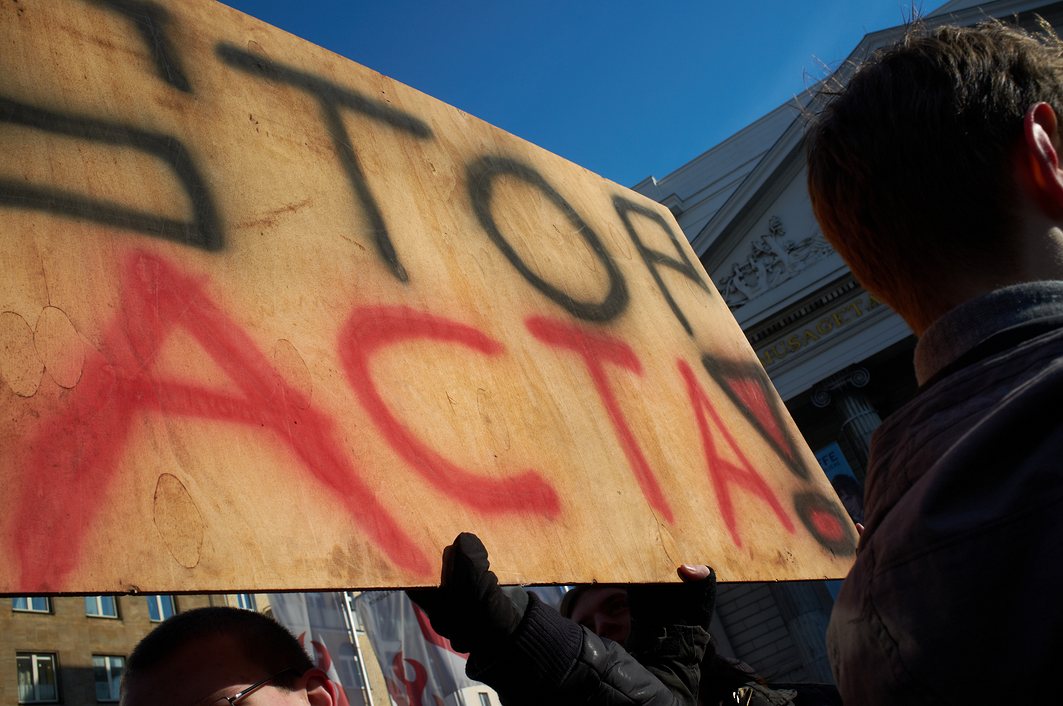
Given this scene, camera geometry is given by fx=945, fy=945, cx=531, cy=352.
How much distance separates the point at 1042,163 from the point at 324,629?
590 cm

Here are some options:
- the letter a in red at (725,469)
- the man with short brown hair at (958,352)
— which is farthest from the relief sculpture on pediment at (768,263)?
the man with short brown hair at (958,352)

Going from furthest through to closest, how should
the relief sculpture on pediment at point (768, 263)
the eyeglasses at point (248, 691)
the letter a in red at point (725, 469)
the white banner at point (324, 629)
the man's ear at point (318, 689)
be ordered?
the relief sculpture on pediment at point (768, 263), the white banner at point (324, 629), the letter a in red at point (725, 469), the man's ear at point (318, 689), the eyeglasses at point (248, 691)

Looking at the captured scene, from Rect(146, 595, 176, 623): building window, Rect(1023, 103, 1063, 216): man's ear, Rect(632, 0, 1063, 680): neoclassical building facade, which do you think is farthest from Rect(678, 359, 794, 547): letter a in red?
Rect(146, 595, 176, 623): building window

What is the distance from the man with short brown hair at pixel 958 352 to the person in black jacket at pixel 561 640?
53 centimetres

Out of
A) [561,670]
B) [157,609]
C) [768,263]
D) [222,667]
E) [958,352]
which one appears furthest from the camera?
[157,609]

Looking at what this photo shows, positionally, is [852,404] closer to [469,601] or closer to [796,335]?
[796,335]

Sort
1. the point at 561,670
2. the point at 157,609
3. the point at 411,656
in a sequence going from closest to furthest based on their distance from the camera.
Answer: the point at 561,670 < the point at 411,656 < the point at 157,609

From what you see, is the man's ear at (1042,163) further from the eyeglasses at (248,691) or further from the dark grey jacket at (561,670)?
the eyeglasses at (248,691)

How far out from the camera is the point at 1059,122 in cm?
86

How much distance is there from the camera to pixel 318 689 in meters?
1.52

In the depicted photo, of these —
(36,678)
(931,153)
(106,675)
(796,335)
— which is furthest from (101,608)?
(931,153)

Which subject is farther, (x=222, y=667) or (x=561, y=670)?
(x=222, y=667)

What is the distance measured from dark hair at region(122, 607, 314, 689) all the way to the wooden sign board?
49 centimetres

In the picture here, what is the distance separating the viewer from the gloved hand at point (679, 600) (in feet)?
5.02
